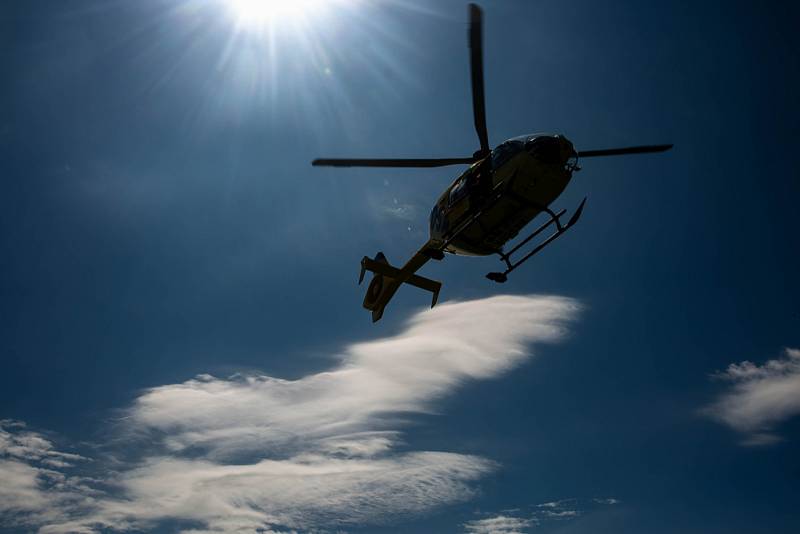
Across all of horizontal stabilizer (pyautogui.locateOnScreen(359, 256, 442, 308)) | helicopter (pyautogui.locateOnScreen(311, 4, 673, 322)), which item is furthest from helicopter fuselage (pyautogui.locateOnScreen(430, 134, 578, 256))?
horizontal stabilizer (pyautogui.locateOnScreen(359, 256, 442, 308))

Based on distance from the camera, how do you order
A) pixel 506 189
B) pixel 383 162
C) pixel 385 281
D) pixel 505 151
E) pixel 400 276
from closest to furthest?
pixel 506 189
pixel 505 151
pixel 383 162
pixel 400 276
pixel 385 281

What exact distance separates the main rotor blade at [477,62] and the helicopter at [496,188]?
0.03 meters

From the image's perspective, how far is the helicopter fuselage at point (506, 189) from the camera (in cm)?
2180

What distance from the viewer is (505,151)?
22.5m

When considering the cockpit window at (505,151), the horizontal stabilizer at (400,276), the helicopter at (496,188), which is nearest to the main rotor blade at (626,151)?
the helicopter at (496,188)

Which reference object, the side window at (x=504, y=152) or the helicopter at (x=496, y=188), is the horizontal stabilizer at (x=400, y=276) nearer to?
the helicopter at (x=496, y=188)

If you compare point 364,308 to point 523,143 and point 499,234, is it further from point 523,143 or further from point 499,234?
point 523,143

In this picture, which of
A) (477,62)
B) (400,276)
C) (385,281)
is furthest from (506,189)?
(385,281)

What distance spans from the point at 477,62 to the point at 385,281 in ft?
55.3

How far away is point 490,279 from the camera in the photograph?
24.2m

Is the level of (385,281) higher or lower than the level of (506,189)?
higher

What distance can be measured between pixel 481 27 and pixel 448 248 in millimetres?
11975

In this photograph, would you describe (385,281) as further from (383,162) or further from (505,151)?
(505,151)

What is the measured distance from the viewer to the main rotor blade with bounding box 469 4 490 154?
665 inches
